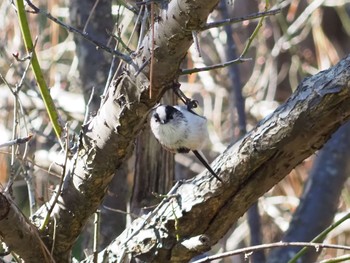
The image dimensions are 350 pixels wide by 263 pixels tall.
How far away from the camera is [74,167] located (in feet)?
5.69

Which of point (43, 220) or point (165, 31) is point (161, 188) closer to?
point (43, 220)

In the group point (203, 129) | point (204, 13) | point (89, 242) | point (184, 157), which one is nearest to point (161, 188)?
point (89, 242)

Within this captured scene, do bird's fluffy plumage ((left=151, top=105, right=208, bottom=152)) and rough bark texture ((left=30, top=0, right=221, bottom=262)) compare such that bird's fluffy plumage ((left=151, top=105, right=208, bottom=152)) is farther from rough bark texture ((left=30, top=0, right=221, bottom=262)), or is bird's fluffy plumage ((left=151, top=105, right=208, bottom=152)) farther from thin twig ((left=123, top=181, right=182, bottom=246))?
thin twig ((left=123, top=181, right=182, bottom=246))

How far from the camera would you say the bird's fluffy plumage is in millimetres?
1546

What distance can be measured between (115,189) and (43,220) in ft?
2.94

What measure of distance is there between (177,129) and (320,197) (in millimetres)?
1752

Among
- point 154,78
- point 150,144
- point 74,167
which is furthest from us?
point 150,144

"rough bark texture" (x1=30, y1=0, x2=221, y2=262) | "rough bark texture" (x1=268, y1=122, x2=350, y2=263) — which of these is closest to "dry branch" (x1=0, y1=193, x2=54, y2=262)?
"rough bark texture" (x1=30, y1=0, x2=221, y2=262)

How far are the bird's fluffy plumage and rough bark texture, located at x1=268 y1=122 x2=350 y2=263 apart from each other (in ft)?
4.78

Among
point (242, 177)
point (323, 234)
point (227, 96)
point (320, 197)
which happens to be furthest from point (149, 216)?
point (227, 96)

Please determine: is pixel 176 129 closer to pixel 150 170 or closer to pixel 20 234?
pixel 20 234

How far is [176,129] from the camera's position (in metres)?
1.55

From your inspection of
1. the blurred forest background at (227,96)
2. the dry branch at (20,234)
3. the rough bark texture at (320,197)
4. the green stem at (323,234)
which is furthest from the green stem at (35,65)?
the rough bark texture at (320,197)

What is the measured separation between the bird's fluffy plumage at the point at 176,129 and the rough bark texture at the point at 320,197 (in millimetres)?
1457
